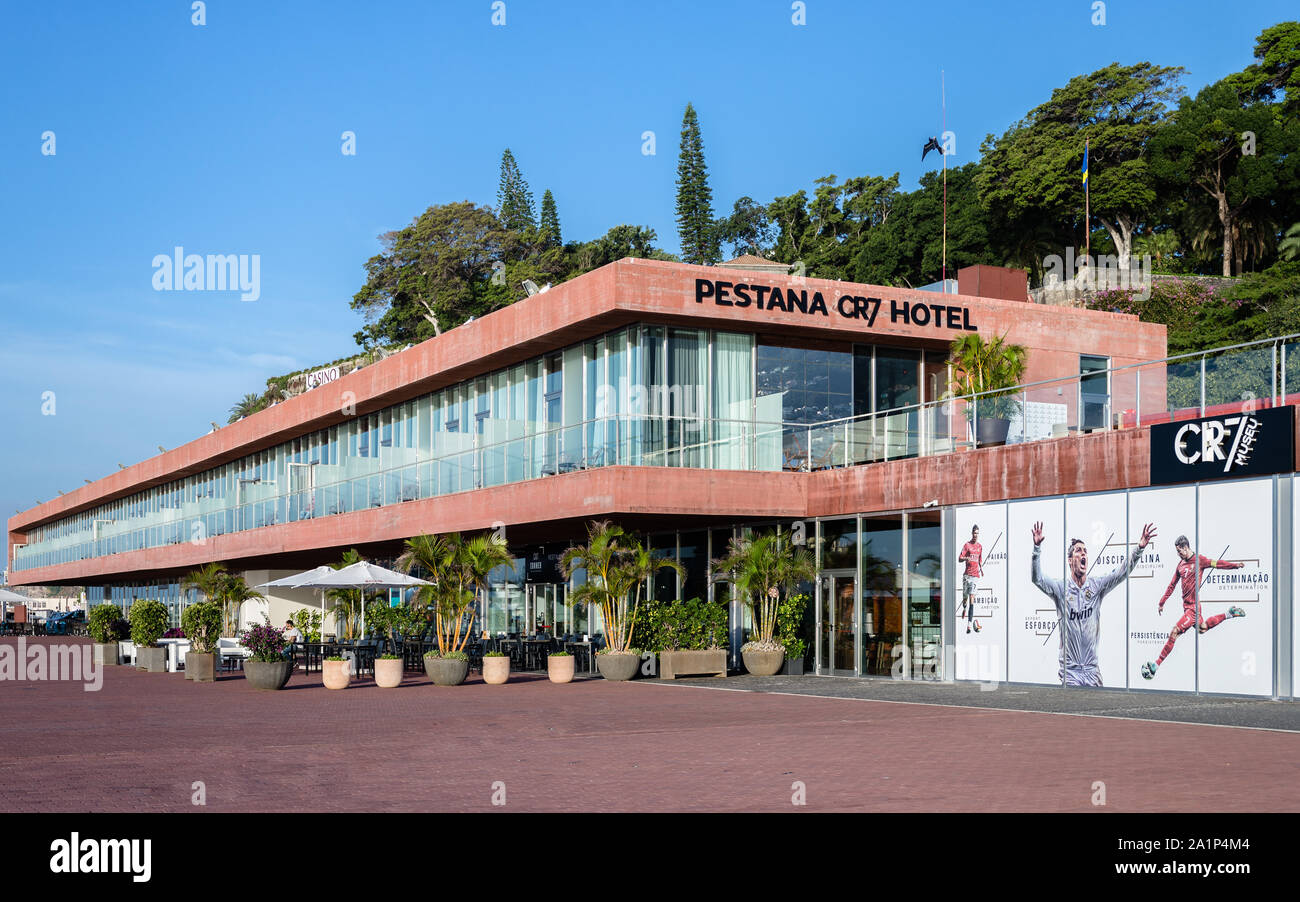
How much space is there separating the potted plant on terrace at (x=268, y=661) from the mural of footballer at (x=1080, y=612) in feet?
46.1

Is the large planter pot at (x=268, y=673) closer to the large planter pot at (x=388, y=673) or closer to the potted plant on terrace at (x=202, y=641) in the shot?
the large planter pot at (x=388, y=673)

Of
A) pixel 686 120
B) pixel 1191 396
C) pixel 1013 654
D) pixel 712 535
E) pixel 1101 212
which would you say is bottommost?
pixel 1013 654

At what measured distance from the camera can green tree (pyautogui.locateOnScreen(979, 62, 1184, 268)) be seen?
233ft

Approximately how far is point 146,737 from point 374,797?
664cm

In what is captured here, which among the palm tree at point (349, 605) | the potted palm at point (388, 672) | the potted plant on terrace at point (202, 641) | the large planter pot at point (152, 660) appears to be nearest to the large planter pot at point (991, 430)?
the potted palm at point (388, 672)

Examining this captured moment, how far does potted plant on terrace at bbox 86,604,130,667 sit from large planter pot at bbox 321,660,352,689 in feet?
57.0

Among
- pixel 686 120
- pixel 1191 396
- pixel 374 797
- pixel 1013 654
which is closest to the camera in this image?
pixel 374 797

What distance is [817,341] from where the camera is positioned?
30.6 m

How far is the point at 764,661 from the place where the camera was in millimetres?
27234

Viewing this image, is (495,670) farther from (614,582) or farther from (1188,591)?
(1188,591)
